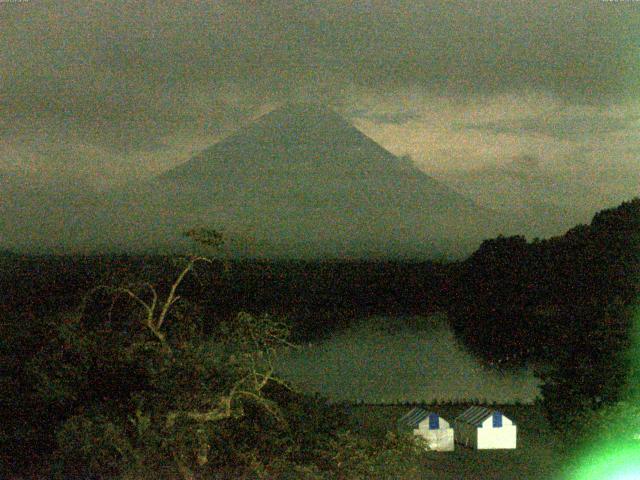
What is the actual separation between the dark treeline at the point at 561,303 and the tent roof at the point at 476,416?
1.26 meters

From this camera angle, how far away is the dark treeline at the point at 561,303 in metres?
6.64

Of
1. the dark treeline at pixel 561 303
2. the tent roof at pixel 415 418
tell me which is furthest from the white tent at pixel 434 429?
the dark treeline at pixel 561 303

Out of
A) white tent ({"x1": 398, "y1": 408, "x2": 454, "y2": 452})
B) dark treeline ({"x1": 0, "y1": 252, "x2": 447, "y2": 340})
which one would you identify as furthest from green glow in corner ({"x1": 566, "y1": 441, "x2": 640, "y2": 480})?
dark treeline ({"x1": 0, "y1": 252, "x2": 447, "y2": 340})

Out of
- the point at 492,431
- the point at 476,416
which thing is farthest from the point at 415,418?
the point at 492,431

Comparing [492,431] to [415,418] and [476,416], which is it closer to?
[476,416]

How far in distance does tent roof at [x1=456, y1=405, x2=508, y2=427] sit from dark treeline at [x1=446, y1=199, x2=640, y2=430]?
1.26 m

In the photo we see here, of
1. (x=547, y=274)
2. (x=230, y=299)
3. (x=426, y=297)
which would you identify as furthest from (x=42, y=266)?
(x=547, y=274)

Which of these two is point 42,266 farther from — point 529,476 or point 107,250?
point 529,476

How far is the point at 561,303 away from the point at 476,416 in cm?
2006

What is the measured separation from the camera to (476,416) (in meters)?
8.45

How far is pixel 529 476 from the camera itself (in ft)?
23.7

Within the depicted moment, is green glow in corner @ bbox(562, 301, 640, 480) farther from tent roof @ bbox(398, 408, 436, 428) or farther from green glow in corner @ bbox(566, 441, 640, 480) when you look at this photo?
tent roof @ bbox(398, 408, 436, 428)

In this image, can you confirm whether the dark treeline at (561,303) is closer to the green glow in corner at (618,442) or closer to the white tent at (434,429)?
the green glow in corner at (618,442)

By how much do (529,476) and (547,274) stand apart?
2408 centimetres
